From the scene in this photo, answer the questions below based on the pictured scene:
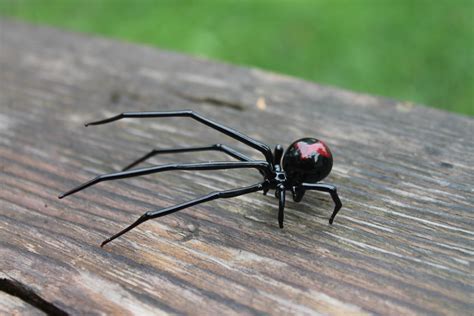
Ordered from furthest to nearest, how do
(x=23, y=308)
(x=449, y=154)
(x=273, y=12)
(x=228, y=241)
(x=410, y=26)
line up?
(x=273, y=12) < (x=410, y=26) < (x=449, y=154) < (x=228, y=241) < (x=23, y=308)

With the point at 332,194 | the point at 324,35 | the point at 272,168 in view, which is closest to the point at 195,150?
the point at 272,168

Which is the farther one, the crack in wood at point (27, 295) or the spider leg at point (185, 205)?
the spider leg at point (185, 205)

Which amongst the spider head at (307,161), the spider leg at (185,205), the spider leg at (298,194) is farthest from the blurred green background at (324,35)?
the spider leg at (185,205)

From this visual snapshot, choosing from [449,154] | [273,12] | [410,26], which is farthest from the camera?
[273,12]

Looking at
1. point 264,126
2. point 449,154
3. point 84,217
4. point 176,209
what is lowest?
point 84,217

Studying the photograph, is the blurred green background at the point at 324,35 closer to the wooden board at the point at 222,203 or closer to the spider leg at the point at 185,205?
the wooden board at the point at 222,203

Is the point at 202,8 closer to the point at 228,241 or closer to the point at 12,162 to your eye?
the point at 12,162

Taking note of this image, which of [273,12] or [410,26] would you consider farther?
[273,12]

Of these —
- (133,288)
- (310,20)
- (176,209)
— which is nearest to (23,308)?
(133,288)
